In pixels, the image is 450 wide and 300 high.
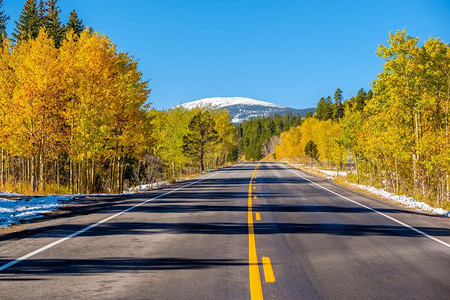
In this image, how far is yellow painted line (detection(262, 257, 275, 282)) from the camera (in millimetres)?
5762

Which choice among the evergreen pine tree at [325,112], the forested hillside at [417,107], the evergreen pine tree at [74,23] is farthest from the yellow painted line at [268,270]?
the evergreen pine tree at [325,112]

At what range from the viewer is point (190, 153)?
2505 inches

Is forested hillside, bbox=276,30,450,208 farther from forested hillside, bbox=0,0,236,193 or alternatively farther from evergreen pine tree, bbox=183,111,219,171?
evergreen pine tree, bbox=183,111,219,171

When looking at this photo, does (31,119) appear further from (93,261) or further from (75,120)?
(93,261)

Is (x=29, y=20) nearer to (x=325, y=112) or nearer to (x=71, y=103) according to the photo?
(x=71, y=103)

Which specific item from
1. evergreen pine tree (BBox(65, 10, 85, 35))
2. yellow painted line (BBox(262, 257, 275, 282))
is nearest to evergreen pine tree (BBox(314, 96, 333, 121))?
evergreen pine tree (BBox(65, 10, 85, 35))

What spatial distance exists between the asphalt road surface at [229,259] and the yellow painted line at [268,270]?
16 mm

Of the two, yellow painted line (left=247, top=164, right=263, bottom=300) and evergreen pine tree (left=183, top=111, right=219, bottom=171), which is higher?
evergreen pine tree (left=183, top=111, right=219, bottom=171)

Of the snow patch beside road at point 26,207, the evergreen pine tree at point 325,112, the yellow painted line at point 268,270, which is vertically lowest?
the yellow painted line at point 268,270

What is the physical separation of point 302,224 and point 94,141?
50.8ft

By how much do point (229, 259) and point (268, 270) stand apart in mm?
928

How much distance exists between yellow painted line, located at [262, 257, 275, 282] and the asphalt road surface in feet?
0.05

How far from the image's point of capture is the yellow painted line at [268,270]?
5762mm

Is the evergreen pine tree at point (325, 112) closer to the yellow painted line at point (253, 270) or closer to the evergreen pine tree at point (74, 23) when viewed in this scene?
the evergreen pine tree at point (74, 23)
